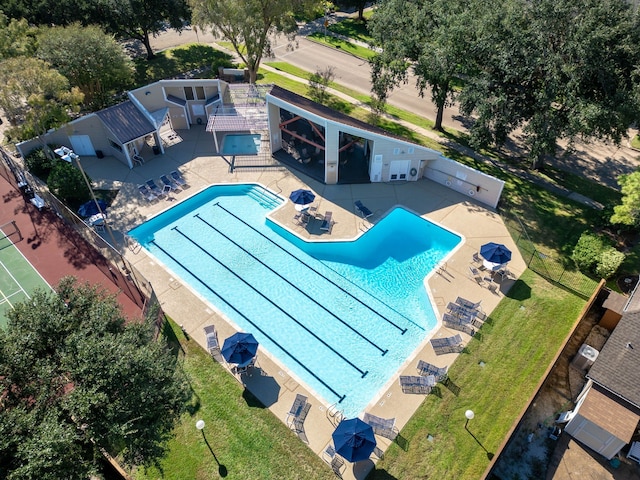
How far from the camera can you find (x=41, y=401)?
45.3 ft

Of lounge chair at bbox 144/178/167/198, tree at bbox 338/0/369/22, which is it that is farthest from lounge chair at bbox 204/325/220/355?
tree at bbox 338/0/369/22

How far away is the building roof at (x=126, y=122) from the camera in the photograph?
34094 mm

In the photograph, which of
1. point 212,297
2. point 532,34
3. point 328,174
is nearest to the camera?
point 212,297

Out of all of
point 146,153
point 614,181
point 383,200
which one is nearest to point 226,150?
point 146,153

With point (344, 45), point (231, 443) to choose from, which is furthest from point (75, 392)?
point (344, 45)

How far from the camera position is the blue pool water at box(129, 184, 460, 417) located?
2297 centimetres

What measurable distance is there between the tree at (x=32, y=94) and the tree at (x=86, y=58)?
12.8 feet

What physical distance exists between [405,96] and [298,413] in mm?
36974

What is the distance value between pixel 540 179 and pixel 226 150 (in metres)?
26.5

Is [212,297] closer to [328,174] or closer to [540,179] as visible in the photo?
[328,174]

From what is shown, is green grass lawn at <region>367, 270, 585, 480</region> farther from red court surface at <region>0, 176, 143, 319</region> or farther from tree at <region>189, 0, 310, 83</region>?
tree at <region>189, 0, 310, 83</region>

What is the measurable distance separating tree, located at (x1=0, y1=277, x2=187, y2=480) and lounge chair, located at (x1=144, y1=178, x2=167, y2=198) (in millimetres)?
17444

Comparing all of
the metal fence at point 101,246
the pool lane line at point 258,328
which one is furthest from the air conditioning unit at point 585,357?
the metal fence at point 101,246

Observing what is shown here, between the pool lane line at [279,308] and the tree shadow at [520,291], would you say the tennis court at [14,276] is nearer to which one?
the pool lane line at [279,308]
